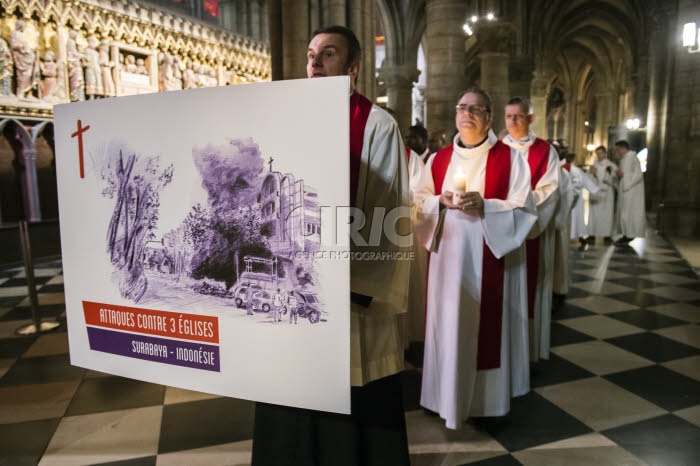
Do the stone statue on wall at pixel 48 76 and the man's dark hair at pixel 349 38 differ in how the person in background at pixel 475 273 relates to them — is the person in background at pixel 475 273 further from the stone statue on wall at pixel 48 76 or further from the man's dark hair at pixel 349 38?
the stone statue on wall at pixel 48 76

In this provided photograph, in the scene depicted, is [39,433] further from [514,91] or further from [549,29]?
[549,29]

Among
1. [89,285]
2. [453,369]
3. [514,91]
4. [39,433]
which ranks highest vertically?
[514,91]

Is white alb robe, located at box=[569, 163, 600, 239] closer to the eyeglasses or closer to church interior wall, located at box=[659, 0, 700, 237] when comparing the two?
church interior wall, located at box=[659, 0, 700, 237]

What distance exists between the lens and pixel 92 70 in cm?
872

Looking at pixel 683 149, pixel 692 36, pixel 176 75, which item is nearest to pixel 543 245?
pixel 692 36

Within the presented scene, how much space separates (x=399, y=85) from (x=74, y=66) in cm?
1043

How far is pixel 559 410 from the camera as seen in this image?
2.84 metres

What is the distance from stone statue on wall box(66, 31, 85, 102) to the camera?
8.36 meters

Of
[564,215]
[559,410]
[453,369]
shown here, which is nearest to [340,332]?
[453,369]

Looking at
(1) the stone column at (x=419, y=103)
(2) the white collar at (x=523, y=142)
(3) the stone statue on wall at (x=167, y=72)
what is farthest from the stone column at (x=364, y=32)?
(1) the stone column at (x=419, y=103)

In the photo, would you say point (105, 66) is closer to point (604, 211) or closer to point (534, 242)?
point (534, 242)

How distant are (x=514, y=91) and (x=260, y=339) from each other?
1588cm

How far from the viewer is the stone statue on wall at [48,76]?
7988mm

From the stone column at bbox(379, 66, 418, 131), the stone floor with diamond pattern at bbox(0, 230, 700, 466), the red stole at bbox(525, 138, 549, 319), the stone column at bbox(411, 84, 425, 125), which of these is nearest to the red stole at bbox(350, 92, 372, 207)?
the stone floor with diamond pattern at bbox(0, 230, 700, 466)
